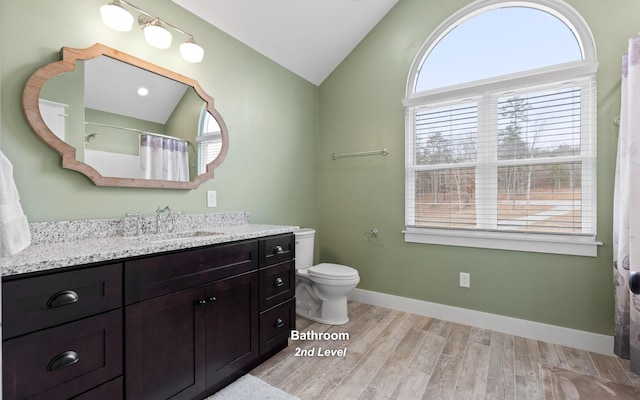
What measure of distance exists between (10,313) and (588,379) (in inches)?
112

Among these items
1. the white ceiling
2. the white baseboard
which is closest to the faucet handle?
the white ceiling

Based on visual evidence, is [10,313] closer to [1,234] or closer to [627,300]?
[1,234]

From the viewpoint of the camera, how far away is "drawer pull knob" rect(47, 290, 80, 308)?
3.52 feet

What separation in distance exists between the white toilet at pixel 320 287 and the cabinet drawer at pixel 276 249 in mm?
517

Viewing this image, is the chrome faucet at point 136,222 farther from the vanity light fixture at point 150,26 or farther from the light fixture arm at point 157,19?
the light fixture arm at point 157,19

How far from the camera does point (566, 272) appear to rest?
2.25 m

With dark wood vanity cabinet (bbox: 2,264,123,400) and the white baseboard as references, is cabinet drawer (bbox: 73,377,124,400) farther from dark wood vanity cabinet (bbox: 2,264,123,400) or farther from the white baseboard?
the white baseboard

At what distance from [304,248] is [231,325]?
1172mm

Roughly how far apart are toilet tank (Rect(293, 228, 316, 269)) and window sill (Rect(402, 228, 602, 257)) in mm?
918

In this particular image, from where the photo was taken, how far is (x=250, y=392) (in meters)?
1.69

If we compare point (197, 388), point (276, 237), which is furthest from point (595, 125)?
point (197, 388)

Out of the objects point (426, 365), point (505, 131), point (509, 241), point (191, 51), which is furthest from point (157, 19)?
point (509, 241)

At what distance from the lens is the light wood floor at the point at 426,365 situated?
68.1 inches

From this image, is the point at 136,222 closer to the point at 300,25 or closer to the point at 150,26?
the point at 150,26
